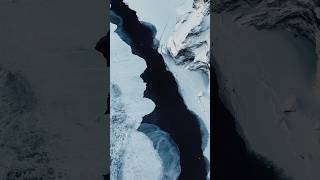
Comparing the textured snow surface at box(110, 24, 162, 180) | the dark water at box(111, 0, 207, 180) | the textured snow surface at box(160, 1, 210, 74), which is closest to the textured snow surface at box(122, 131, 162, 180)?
the textured snow surface at box(110, 24, 162, 180)

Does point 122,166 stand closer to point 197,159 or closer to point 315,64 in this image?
point 197,159

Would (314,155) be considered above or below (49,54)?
below

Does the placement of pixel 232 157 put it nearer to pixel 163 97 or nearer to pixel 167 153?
pixel 167 153

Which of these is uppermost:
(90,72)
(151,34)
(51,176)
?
(151,34)

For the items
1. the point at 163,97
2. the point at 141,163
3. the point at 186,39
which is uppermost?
the point at 186,39

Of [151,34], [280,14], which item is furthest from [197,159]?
[280,14]

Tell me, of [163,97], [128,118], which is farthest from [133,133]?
[163,97]
